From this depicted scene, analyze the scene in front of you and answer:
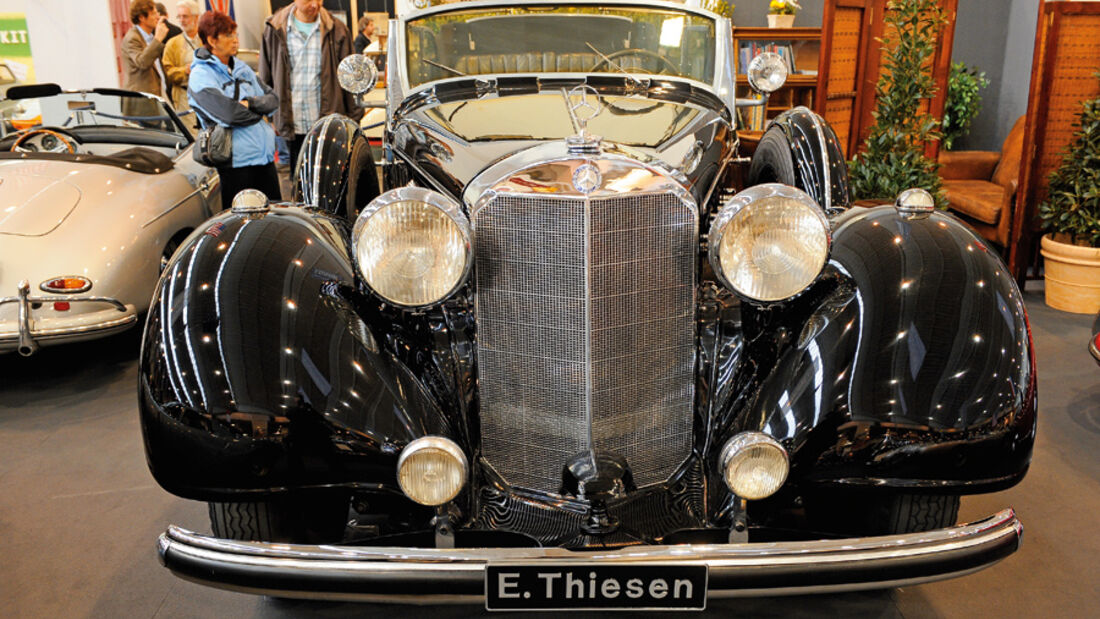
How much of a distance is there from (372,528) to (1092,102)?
14.3 ft

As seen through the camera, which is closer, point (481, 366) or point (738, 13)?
point (481, 366)

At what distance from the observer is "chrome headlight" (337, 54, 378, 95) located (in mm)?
3348

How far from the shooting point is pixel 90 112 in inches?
196

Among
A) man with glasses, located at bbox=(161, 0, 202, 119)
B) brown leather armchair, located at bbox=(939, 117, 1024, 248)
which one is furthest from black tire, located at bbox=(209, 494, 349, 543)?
man with glasses, located at bbox=(161, 0, 202, 119)

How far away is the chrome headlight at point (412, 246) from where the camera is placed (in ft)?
5.74

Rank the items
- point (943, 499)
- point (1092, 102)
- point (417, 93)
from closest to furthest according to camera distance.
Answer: point (943, 499) → point (417, 93) → point (1092, 102)

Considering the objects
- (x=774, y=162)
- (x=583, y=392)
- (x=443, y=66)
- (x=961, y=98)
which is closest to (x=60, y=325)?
(x=443, y=66)

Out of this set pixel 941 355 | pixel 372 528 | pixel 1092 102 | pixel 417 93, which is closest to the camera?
pixel 941 355

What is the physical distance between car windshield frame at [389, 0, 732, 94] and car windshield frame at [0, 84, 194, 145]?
232cm

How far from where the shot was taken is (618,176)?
179 centimetres

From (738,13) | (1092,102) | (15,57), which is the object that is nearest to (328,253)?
(1092,102)

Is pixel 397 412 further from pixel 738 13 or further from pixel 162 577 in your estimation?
pixel 738 13

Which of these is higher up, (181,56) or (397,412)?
(181,56)

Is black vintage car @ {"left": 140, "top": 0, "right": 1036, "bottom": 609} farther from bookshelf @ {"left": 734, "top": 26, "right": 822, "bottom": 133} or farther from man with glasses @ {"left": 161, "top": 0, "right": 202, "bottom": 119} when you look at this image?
bookshelf @ {"left": 734, "top": 26, "right": 822, "bottom": 133}
